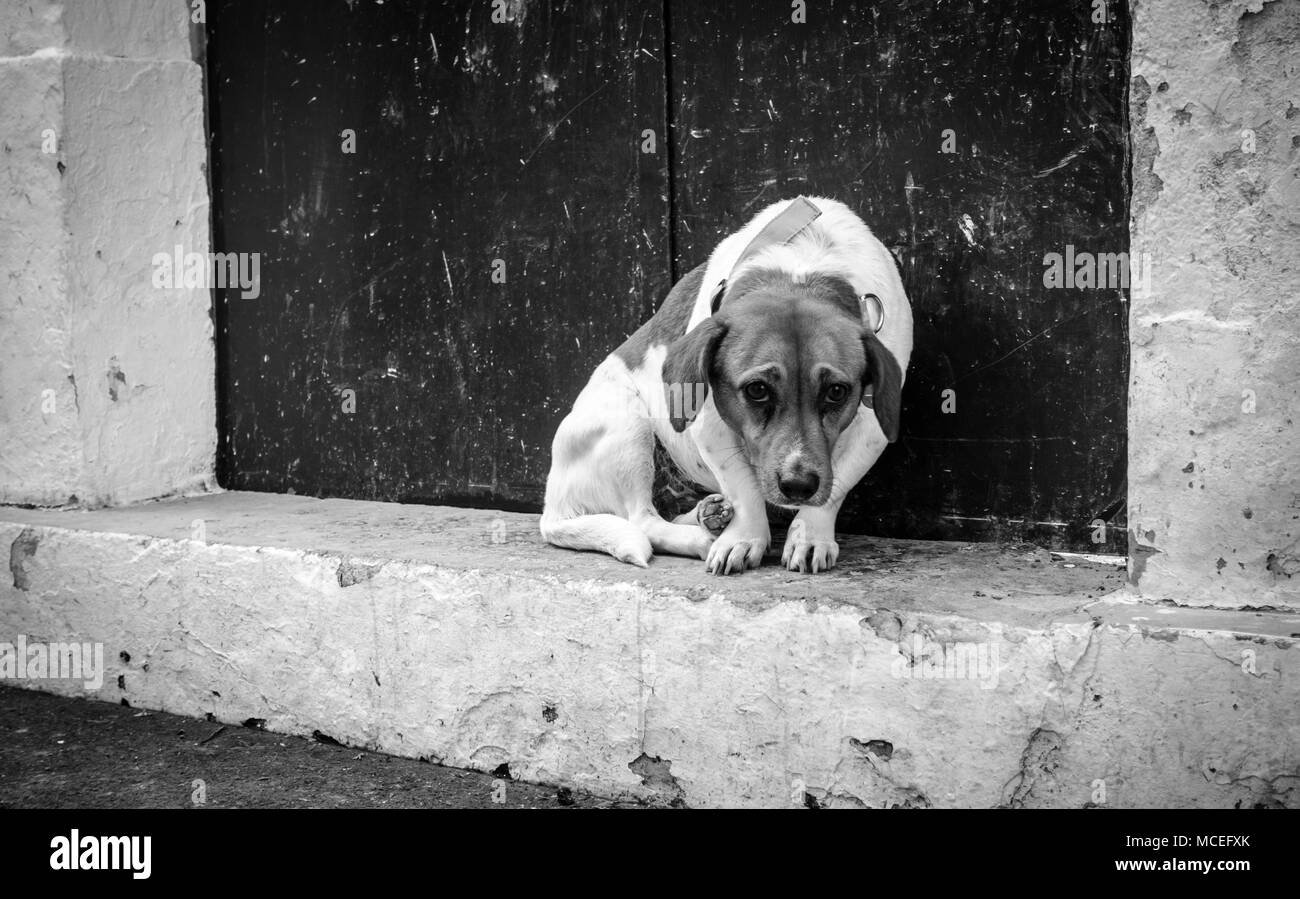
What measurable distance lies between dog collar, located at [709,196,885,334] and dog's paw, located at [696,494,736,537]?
59 cm

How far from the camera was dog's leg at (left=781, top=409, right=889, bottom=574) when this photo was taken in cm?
353

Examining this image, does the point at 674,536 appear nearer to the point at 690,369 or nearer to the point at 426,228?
the point at 690,369

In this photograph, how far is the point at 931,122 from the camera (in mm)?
3836

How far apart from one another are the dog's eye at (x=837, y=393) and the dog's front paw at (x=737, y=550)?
0.51 meters

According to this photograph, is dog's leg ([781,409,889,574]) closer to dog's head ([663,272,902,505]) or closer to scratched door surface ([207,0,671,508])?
dog's head ([663,272,902,505])

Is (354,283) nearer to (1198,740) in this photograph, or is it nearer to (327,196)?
(327,196)

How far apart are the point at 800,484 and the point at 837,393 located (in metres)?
0.30

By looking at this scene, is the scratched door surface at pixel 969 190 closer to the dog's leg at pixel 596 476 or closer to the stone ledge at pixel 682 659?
the stone ledge at pixel 682 659

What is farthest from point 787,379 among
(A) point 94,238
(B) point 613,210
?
(A) point 94,238

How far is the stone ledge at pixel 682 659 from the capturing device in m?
2.84

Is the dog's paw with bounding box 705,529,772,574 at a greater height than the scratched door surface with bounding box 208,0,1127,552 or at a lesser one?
lesser

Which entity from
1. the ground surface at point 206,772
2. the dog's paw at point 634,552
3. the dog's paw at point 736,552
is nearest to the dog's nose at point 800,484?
the dog's paw at point 736,552

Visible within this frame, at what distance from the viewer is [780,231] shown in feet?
12.5

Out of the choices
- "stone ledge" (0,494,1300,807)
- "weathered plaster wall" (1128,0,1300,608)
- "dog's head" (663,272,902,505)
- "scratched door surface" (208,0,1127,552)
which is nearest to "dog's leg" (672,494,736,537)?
"stone ledge" (0,494,1300,807)
